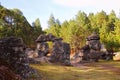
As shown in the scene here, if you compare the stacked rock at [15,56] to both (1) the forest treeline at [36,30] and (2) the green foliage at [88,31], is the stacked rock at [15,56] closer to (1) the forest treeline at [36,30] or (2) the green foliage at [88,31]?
(1) the forest treeline at [36,30]

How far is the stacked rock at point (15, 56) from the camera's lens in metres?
32.2

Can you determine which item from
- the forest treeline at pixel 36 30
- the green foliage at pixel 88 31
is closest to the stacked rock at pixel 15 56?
the forest treeline at pixel 36 30

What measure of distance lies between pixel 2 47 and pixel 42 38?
24.0 m

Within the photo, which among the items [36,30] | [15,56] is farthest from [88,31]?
[15,56]

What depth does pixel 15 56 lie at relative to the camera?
32.7m

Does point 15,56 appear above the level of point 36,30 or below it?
below

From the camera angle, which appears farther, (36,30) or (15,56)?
(36,30)

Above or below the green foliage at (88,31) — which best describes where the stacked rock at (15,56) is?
below

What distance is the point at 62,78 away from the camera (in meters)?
33.6

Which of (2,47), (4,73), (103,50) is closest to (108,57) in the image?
(103,50)

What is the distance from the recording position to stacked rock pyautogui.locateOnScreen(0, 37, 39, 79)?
1268 inches

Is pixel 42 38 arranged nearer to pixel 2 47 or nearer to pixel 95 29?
pixel 2 47

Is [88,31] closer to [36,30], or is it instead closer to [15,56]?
[36,30]

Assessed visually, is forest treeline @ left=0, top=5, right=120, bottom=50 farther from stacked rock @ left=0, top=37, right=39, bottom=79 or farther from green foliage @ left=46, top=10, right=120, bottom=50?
stacked rock @ left=0, top=37, right=39, bottom=79
